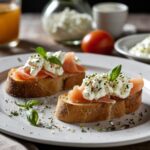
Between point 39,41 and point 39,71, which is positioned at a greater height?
point 39,71

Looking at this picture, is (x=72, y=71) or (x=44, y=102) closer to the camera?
(x=44, y=102)

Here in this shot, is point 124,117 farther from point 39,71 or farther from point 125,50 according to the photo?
point 125,50

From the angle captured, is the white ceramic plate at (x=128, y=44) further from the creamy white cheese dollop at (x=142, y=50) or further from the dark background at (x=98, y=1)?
the dark background at (x=98, y=1)

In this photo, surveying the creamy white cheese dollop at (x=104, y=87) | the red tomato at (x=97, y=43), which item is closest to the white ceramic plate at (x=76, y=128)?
the creamy white cheese dollop at (x=104, y=87)

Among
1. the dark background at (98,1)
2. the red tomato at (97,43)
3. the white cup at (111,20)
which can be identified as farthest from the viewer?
the dark background at (98,1)

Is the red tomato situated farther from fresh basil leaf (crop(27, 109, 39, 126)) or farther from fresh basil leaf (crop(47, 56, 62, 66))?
fresh basil leaf (crop(27, 109, 39, 126))

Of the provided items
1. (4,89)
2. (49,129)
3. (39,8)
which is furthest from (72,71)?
(39,8)

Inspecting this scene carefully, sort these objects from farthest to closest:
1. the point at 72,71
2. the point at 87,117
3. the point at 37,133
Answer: the point at 72,71, the point at 87,117, the point at 37,133
